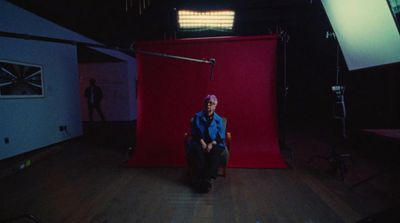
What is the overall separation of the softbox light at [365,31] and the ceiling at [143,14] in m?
1.92

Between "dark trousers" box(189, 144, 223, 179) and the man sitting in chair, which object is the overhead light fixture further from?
"dark trousers" box(189, 144, 223, 179)

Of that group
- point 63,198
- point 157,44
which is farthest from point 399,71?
point 63,198

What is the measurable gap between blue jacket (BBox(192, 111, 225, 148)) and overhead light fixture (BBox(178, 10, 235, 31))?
198 centimetres

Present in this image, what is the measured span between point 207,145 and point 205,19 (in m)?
2.45

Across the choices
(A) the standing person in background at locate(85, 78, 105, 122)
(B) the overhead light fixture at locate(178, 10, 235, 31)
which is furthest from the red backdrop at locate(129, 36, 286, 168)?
(A) the standing person in background at locate(85, 78, 105, 122)

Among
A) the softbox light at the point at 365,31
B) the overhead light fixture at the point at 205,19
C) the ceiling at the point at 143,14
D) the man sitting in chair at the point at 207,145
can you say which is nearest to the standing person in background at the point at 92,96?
the ceiling at the point at 143,14

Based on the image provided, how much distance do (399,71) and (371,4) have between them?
A: 2934 millimetres

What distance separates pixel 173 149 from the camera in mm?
3836

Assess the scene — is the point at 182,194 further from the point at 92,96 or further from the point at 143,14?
the point at 92,96

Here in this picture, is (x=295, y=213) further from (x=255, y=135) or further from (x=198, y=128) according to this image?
(x=255, y=135)

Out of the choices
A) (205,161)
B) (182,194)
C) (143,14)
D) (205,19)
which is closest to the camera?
(182,194)

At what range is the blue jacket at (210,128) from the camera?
2965 millimetres

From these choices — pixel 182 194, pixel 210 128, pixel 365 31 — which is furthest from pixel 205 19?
pixel 182 194

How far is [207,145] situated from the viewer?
288 centimetres
